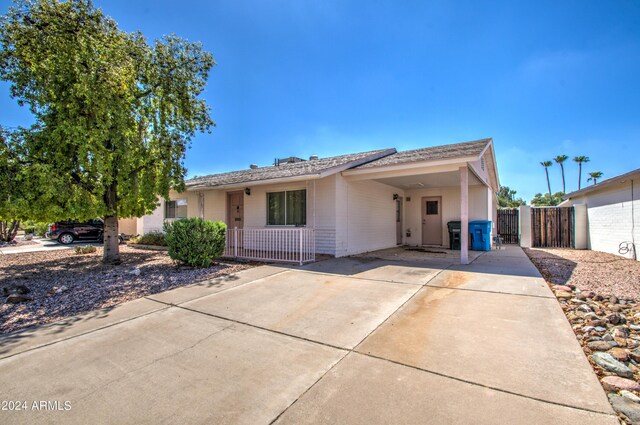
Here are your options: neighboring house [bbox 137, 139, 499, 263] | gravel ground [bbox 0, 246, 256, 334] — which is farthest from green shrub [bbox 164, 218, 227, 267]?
neighboring house [bbox 137, 139, 499, 263]

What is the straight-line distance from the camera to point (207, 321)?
→ 3912 mm

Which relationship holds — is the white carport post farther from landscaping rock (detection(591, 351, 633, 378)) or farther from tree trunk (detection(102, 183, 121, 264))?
tree trunk (detection(102, 183, 121, 264))

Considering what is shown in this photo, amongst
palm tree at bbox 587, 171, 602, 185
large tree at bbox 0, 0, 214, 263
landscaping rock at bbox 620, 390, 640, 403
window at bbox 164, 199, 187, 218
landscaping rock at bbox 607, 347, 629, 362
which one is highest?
palm tree at bbox 587, 171, 602, 185

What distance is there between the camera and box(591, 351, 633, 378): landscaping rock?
2.46m

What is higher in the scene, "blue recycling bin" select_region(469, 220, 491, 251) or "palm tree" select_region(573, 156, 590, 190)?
"palm tree" select_region(573, 156, 590, 190)

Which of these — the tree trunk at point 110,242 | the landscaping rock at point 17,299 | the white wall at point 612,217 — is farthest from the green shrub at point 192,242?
the white wall at point 612,217

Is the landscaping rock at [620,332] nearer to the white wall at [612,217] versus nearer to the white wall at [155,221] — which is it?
the white wall at [612,217]

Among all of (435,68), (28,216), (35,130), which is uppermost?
(435,68)

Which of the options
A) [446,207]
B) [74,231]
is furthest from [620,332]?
[74,231]

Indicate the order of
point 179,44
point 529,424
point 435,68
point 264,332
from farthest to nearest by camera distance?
point 435,68, point 179,44, point 264,332, point 529,424

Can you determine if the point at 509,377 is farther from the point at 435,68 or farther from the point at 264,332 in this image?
the point at 435,68

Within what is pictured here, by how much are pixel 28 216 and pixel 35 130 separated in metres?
2.15

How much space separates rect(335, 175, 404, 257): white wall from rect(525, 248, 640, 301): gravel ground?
5.24 metres

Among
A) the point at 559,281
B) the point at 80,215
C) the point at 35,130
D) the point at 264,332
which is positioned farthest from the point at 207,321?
the point at 35,130
